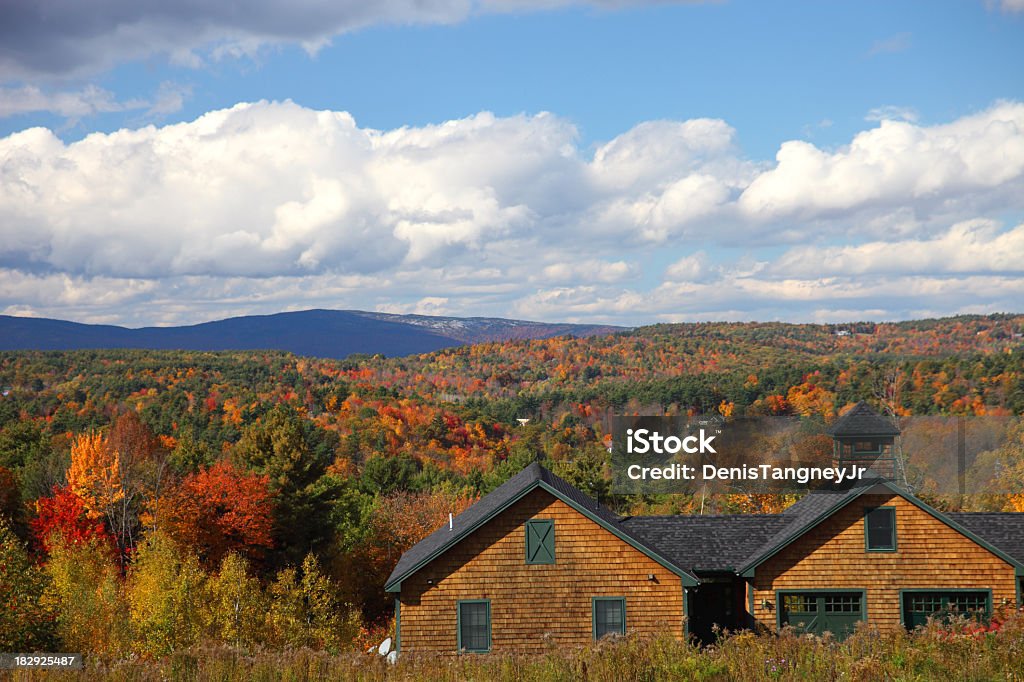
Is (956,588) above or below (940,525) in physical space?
below

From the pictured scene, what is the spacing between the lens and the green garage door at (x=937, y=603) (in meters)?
25.8

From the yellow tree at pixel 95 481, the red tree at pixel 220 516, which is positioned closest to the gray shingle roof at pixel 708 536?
the red tree at pixel 220 516

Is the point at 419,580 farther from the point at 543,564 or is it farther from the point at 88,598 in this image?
the point at 88,598

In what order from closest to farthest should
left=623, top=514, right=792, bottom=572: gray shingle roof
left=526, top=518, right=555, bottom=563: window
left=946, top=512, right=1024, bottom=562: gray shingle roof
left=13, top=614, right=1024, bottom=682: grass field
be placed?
left=13, top=614, right=1024, bottom=682: grass field < left=526, top=518, right=555, bottom=563: window < left=946, top=512, right=1024, bottom=562: gray shingle roof < left=623, top=514, right=792, bottom=572: gray shingle roof

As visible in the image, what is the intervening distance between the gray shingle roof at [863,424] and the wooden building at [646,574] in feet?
17.8

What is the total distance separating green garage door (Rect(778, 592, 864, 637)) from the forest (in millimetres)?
12897

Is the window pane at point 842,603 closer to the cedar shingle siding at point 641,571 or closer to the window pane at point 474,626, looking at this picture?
the cedar shingle siding at point 641,571

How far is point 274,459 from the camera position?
5334 centimetres

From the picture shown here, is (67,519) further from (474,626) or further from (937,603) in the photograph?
(937,603)

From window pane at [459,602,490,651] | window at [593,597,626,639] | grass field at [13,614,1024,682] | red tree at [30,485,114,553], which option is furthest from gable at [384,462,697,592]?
red tree at [30,485,114,553]

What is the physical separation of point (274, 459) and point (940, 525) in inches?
1464

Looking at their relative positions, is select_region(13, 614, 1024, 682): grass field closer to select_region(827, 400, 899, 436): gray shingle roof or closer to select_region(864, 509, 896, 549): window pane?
select_region(864, 509, 896, 549): window pane

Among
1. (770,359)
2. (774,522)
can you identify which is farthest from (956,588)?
(770,359)

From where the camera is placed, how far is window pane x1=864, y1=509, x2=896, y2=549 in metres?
26.2
